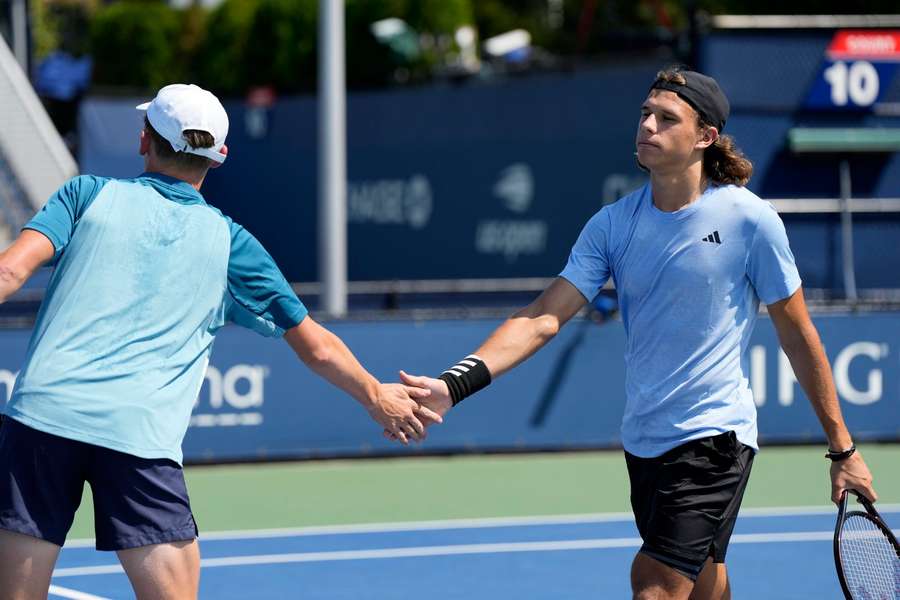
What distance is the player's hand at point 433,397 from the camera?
5.18 metres

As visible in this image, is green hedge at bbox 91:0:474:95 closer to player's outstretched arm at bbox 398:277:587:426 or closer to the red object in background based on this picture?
the red object in background

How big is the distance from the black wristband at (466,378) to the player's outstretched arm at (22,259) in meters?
1.30

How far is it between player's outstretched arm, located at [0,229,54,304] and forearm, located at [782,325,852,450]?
7.41ft

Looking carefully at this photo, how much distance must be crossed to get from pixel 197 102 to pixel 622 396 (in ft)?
24.1

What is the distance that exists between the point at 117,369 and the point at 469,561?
161 inches

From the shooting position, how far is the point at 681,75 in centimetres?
518

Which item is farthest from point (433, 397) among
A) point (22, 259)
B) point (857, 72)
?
point (857, 72)

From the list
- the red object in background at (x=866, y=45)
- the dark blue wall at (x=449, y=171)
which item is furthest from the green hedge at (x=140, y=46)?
the red object in background at (x=866, y=45)

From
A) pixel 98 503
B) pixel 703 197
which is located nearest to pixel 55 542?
pixel 98 503

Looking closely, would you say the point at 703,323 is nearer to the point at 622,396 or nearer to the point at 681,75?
the point at 681,75

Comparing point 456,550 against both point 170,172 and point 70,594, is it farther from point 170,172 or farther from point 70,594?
point 170,172

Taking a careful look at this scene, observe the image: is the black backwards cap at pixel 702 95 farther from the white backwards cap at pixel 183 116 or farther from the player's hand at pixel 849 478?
the white backwards cap at pixel 183 116

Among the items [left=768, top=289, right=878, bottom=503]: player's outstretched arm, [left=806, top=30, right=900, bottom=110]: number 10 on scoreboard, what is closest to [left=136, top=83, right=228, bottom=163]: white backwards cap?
[left=768, top=289, right=878, bottom=503]: player's outstretched arm

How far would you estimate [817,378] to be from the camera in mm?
5168
